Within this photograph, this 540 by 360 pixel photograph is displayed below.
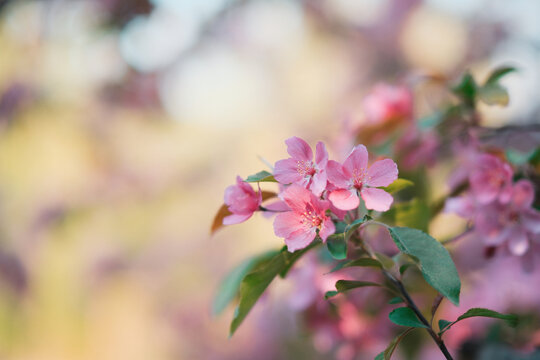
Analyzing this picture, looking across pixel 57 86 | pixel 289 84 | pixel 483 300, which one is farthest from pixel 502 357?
pixel 57 86

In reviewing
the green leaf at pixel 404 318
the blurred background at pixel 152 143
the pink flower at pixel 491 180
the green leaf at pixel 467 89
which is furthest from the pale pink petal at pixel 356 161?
the blurred background at pixel 152 143

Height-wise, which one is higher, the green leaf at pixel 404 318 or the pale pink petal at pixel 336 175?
the pale pink petal at pixel 336 175

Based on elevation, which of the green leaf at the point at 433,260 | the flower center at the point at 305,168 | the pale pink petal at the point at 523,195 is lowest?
the pale pink petal at the point at 523,195

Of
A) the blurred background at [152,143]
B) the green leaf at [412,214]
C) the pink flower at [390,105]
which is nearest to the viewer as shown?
the green leaf at [412,214]

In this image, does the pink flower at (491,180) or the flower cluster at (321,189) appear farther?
the pink flower at (491,180)

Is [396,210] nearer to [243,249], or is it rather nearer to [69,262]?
[243,249]

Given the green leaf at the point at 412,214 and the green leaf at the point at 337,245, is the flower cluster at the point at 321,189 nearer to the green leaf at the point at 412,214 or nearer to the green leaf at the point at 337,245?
the green leaf at the point at 337,245

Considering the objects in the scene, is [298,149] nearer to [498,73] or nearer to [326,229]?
[326,229]
